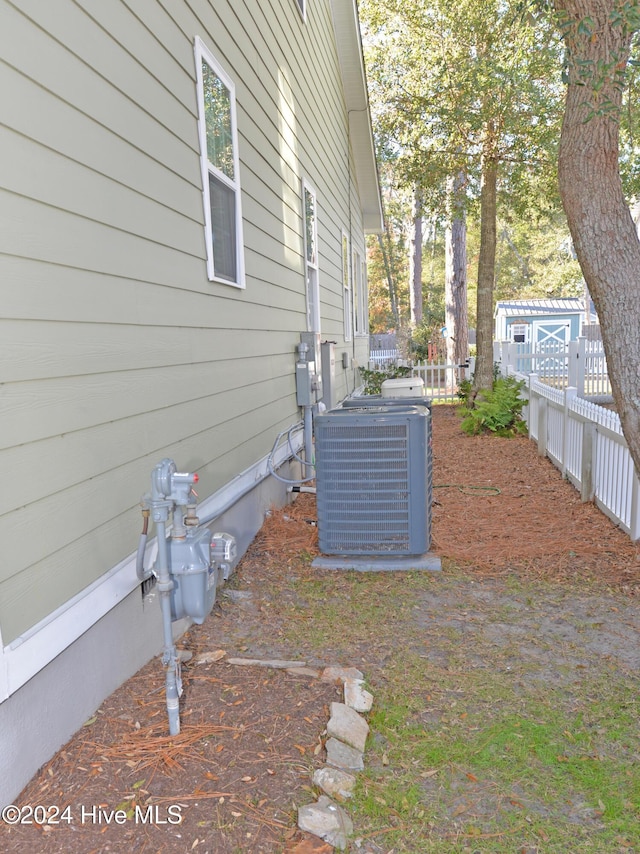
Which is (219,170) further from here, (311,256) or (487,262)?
(487,262)

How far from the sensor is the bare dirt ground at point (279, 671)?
86.8 inches

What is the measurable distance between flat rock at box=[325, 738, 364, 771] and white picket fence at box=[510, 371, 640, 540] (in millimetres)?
3398

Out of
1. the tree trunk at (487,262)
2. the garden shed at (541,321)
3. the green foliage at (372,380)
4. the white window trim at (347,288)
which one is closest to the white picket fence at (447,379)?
the green foliage at (372,380)

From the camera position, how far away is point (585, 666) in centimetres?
332

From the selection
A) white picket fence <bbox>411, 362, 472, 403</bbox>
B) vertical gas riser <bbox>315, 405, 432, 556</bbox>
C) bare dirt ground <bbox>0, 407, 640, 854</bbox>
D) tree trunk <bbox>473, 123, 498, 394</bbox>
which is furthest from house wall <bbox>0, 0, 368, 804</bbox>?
white picket fence <bbox>411, 362, 472, 403</bbox>

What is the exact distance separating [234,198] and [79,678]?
358 cm

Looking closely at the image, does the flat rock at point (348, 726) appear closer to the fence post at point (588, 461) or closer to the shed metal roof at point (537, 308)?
the fence post at point (588, 461)

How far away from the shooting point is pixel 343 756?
2.56m

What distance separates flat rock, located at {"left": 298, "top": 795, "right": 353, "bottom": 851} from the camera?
7.16 ft

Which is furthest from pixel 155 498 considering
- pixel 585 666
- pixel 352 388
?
pixel 352 388

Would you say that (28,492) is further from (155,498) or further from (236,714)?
(236,714)

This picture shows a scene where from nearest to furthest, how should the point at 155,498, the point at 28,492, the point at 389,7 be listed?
the point at 28,492 < the point at 155,498 < the point at 389,7

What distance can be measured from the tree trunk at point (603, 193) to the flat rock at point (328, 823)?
249 cm

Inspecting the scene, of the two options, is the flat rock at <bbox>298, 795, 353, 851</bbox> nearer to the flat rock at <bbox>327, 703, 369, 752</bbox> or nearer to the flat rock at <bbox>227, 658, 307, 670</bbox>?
the flat rock at <bbox>327, 703, 369, 752</bbox>
